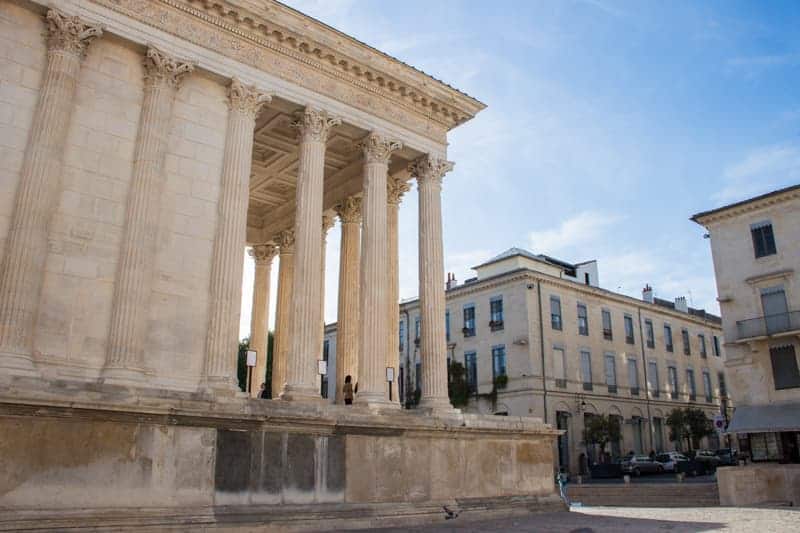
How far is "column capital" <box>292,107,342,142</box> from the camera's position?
61.5ft

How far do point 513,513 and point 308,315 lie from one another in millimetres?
7549

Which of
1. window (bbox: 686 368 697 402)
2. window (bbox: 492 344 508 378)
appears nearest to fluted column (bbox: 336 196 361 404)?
window (bbox: 492 344 508 378)

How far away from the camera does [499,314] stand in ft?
150

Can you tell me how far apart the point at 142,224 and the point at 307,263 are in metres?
4.21

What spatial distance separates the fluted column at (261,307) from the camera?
917 inches

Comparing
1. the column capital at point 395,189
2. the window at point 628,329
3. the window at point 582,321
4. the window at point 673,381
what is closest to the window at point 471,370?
the window at point 582,321

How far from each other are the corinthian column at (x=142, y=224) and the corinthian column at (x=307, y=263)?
362 cm

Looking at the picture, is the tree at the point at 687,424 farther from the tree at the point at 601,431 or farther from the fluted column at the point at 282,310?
the fluted column at the point at 282,310

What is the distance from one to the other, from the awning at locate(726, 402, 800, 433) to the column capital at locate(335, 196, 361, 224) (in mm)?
20293

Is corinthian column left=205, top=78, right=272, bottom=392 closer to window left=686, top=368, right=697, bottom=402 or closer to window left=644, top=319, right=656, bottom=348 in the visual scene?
window left=644, top=319, right=656, bottom=348

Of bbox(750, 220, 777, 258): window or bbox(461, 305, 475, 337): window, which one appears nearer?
bbox(750, 220, 777, 258): window

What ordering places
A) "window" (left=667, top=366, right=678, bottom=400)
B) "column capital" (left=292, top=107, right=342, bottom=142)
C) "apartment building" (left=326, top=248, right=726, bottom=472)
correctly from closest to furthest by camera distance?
"column capital" (left=292, top=107, right=342, bottom=142)
"apartment building" (left=326, top=248, right=726, bottom=472)
"window" (left=667, top=366, right=678, bottom=400)

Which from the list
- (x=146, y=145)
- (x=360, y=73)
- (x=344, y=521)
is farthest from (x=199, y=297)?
(x=360, y=73)

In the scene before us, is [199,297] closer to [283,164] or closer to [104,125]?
[104,125]
